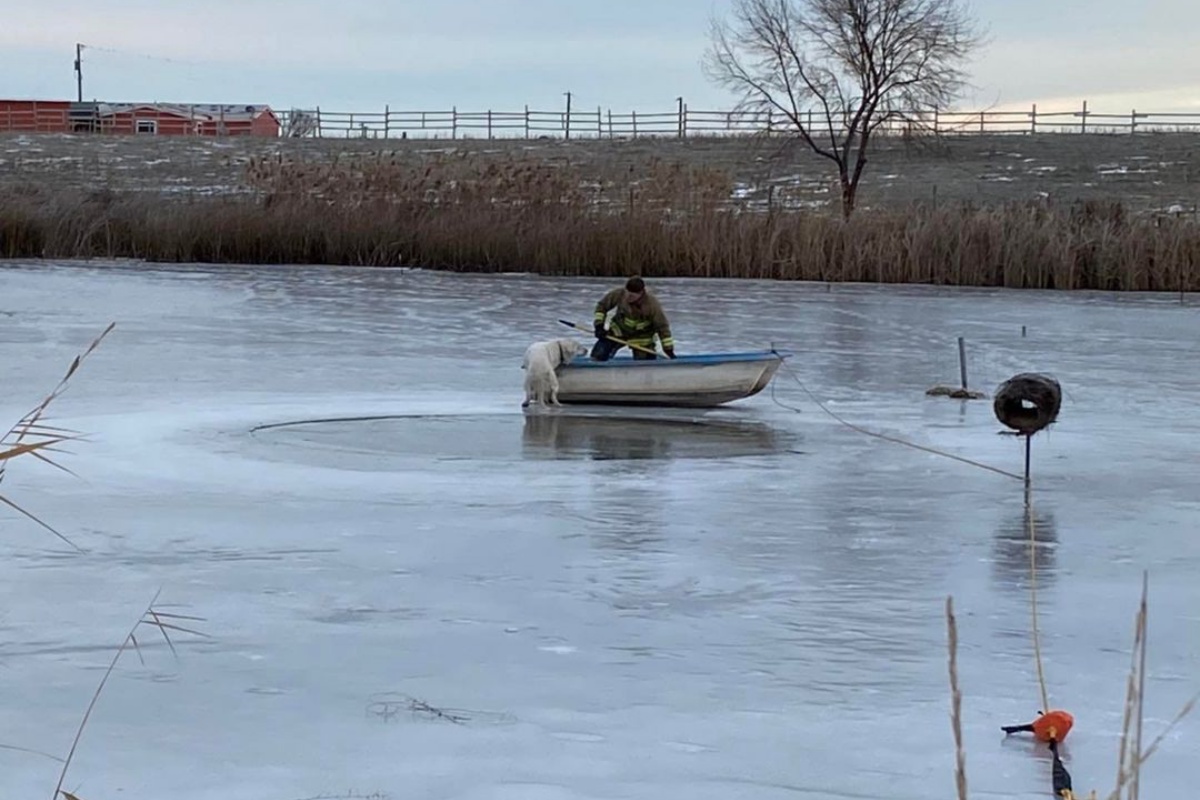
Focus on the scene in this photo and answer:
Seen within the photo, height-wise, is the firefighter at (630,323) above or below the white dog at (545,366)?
above

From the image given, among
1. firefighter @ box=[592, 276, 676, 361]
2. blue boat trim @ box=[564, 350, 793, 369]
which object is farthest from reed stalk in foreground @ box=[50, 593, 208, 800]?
firefighter @ box=[592, 276, 676, 361]

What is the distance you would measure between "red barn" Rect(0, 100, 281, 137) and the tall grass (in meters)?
41.3

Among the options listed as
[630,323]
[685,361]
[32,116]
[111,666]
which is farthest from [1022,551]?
[32,116]

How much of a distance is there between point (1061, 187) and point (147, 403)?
1491 inches

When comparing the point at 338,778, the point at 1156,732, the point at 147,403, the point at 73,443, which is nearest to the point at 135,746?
the point at 338,778

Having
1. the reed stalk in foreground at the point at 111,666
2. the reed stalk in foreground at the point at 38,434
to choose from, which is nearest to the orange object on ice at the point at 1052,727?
the reed stalk in foreground at the point at 111,666

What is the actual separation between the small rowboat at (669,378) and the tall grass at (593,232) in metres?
13.8

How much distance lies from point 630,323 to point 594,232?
46.7 feet

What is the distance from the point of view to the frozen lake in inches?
207

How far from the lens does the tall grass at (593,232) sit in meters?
26.9

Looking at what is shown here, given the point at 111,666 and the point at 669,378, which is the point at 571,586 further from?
the point at 669,378

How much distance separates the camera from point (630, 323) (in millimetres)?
14516

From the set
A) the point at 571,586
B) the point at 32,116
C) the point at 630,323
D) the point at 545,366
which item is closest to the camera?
the point at 571,586

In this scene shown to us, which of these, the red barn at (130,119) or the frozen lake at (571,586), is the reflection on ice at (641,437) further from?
the red barn at (130,119)
